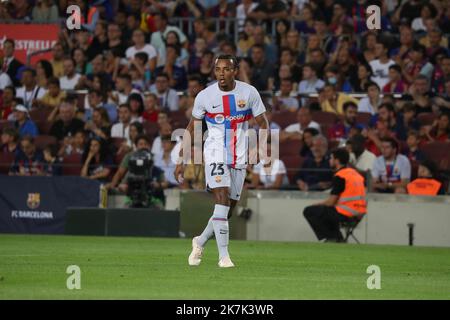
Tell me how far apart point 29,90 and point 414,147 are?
960cm

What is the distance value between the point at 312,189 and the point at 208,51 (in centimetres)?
485

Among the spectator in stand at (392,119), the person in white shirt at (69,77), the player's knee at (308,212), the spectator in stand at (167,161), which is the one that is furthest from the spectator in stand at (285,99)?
the person in white shirt at (69,77)

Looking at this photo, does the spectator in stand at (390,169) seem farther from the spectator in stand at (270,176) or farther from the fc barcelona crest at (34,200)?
the fc barcelona crest at (34,200)

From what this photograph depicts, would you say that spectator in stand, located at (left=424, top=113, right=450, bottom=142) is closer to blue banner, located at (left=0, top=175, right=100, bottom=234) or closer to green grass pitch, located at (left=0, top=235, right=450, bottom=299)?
green grass pitch, located at (left=0, top=235, right=450, bottom=299)

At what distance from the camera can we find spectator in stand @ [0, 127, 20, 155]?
24667mm

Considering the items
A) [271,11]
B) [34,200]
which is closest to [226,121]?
[34,200]

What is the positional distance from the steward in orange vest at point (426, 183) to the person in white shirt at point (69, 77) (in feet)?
30.4

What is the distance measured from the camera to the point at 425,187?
21.1 m

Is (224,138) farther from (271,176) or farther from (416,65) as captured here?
(416,65)

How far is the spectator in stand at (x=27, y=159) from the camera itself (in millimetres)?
24053

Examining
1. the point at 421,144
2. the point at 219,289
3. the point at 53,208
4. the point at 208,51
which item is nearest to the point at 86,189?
the point at 53,208

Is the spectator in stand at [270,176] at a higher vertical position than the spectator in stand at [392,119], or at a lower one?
lower

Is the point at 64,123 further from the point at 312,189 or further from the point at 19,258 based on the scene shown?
the point at 19,258

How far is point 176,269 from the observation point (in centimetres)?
1342
